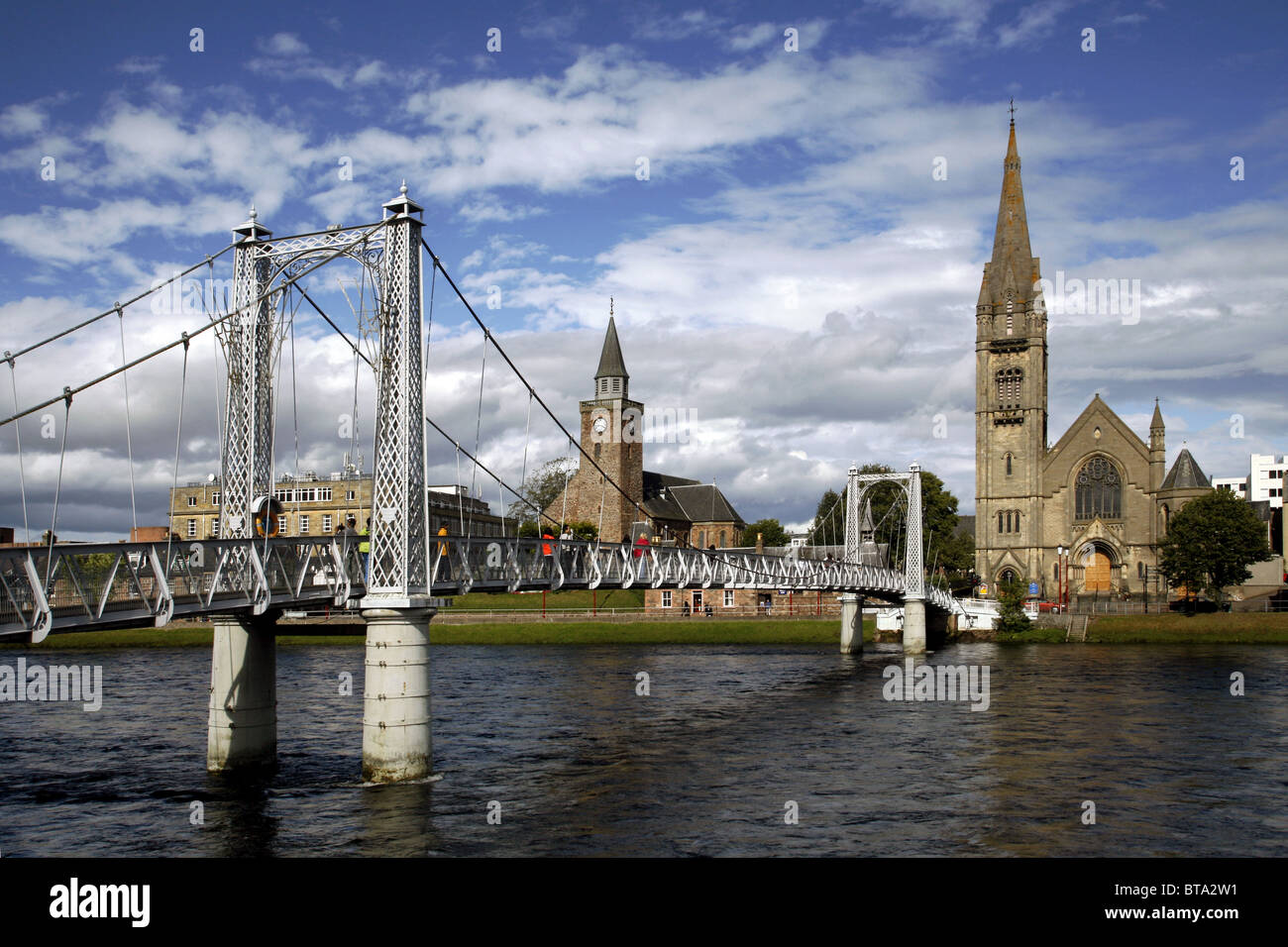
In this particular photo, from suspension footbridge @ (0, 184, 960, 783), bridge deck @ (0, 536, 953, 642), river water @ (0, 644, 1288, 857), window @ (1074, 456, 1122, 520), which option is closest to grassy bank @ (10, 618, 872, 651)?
river water @ (0, 644, 1288, 857)

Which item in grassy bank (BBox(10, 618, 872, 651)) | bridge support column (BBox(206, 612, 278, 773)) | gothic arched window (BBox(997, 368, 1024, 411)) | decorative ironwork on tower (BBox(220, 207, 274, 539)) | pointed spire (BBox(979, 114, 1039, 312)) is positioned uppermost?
pointed spire (BBox(979, 114, 1039, 312))

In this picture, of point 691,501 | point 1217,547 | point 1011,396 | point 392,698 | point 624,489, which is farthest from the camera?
point 691,501

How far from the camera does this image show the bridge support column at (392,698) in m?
26.1

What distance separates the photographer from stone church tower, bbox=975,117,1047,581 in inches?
4227

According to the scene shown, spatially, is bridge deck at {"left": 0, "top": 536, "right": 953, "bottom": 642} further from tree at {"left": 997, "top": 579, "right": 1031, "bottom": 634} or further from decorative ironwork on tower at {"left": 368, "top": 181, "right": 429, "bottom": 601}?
tree at {"left": 997, "top": 579, "right": 1031, "bottom": 634}

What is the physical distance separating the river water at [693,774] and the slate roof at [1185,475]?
4843 centimetres

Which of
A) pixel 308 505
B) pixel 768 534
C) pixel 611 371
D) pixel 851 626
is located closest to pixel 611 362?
pixel 611 371

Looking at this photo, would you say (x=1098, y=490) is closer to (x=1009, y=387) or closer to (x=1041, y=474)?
(x=1041, y=474)

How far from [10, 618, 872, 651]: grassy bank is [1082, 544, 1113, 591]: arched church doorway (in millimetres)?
28741

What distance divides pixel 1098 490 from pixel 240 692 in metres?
92.4

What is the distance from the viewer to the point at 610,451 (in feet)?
424

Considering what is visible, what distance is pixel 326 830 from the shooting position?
2273 cm

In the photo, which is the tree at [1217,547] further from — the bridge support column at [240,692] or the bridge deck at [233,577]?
the bridge support column at [240,692]
